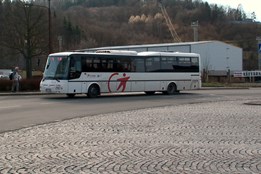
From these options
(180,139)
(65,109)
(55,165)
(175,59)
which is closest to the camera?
(55,165)

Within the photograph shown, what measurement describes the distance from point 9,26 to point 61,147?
4115 centimetres

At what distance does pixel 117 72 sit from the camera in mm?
31609

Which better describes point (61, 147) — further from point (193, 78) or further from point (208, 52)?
point (208, 52)

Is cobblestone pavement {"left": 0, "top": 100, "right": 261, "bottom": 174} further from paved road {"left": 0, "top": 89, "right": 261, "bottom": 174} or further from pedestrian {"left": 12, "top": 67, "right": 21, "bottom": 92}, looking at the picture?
pedestrian {"left": 12, "top": 67, "right": 21, "bottom": 92}

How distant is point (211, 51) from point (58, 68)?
2089 inches

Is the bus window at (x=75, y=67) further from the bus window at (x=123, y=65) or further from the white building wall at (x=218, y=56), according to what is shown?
the white building wall at (x=218, y=56)

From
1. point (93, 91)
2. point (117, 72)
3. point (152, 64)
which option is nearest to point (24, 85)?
point (93, 91)

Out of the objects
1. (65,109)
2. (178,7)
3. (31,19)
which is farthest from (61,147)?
(178,7)

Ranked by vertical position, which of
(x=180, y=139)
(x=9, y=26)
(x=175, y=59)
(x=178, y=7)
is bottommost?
(x=180, y=139)

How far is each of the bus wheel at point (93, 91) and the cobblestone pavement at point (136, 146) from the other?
42.8 ft

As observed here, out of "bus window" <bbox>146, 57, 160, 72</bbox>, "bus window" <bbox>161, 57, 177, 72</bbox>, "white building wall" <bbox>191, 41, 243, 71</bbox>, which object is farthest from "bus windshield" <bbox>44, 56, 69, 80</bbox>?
"white building wall" <bbox>191, 41, 243, 71</bbox>

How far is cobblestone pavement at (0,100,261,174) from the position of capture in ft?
26.9

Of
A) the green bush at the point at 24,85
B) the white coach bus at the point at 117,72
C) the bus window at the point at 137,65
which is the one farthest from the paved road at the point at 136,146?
the green bush at the point at 24,85

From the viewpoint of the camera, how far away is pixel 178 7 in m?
152
